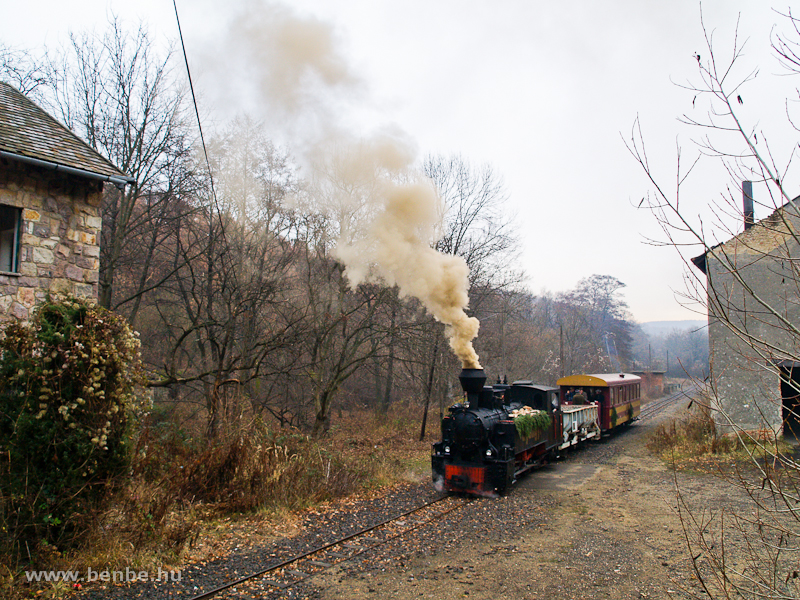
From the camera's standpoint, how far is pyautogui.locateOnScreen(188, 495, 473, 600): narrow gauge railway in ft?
20.6

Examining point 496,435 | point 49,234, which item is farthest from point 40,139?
point 496,435

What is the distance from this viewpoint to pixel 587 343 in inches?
1929

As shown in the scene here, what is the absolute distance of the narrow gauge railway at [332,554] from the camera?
20.6ft

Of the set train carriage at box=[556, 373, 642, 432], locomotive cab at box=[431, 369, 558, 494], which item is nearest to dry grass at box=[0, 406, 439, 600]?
locomotive cab at box=[431, 369, 558, 494]

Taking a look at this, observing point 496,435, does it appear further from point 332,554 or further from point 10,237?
point 10,237

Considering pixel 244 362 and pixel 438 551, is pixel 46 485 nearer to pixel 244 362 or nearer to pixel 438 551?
pixel 438 551

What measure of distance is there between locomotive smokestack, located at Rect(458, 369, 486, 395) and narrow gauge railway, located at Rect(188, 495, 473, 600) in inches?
100

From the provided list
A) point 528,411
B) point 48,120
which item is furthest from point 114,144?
point 528,411

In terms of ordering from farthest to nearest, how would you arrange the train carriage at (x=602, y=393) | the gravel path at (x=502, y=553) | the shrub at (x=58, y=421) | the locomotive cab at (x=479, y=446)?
Result: the train carriage at (x=602, y=393), the locomotive cab at (x=479, y=446), the gravel path at (x=502, y=553), the shrub at (x=58, y=421)

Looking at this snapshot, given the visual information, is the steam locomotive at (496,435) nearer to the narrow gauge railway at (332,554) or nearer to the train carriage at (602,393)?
the narrow gauge railway at (332,554)

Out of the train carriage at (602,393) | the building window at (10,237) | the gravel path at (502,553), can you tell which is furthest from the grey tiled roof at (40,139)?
the train carriage at (602,393)

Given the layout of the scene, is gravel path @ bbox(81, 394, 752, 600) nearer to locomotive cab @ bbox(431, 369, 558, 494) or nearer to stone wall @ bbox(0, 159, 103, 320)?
locomotive cab @ bbox(431, 369, 558, 494)

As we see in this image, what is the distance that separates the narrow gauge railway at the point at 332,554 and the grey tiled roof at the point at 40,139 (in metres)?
6.69

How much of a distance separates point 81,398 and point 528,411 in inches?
392
